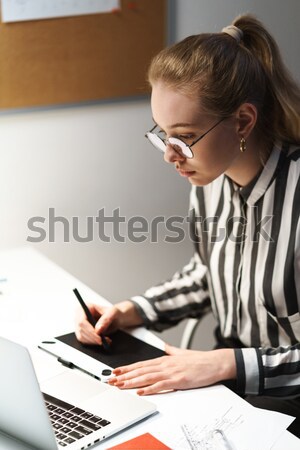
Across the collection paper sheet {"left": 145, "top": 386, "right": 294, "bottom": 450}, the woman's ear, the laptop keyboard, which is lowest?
paper sheet {"left": 145, "top": 386, "right": 294, "bottom": 450}

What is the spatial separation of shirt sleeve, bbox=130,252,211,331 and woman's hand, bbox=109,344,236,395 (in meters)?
0.28

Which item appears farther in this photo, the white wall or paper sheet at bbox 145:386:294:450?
the white wall

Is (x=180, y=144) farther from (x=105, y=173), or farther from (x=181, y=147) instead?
(x=105, y=173)

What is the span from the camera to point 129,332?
1.64 meters

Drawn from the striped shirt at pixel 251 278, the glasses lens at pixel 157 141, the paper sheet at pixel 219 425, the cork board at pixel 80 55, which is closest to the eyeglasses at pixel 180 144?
the glasses lens at pixel 157 141

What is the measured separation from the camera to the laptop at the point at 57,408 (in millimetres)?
1090

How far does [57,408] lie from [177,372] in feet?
0.83

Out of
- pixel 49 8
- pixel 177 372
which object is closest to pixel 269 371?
pixel 177 372

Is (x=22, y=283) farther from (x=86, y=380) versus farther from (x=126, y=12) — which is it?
(x=126, y=12)

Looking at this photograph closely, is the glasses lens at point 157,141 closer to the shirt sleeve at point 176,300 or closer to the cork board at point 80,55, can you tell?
the shirt sleeve at point 176,300

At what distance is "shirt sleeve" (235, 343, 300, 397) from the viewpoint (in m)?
1.45

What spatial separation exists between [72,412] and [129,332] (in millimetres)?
394

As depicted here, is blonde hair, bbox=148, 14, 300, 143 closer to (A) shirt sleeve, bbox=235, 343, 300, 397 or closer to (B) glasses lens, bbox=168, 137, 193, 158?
(B) glasses lens, bbox=168, 137, 193, 158

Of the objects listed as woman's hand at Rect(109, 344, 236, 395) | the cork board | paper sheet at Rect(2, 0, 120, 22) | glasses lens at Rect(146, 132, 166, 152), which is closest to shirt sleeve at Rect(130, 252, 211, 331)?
woman's hand at Rect(109, 344, 236, 395)
